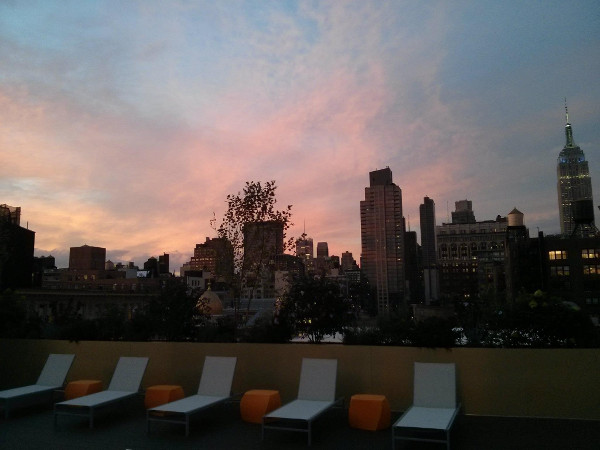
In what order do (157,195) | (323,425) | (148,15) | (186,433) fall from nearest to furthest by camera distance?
(186,433) → (323,425) → (148,15) → (157,195)

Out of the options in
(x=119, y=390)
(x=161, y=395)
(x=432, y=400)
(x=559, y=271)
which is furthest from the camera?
(x=559, y=271)

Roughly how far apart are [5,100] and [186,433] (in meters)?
11.8

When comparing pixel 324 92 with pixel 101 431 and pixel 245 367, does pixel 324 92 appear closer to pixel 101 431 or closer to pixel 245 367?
pixel 245 367

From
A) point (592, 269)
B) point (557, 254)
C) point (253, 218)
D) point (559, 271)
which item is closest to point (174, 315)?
point (253, 218)

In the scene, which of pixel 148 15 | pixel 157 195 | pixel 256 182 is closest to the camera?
pixel 148 15

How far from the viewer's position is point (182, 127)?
1606 cm

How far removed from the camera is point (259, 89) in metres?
14.6

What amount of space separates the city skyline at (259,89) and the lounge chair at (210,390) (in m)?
7.07

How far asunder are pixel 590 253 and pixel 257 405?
98.3 meters

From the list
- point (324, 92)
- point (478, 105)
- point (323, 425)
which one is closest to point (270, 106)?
point (324, 92)

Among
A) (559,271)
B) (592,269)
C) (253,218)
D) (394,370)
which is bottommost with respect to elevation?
(394,370)

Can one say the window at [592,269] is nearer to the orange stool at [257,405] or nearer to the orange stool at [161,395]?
the orange stool at [257,405]

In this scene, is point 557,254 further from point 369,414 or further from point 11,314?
point 369,414

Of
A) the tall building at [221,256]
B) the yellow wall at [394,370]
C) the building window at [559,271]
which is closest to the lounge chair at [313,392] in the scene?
the yellow wall at [394,370]
